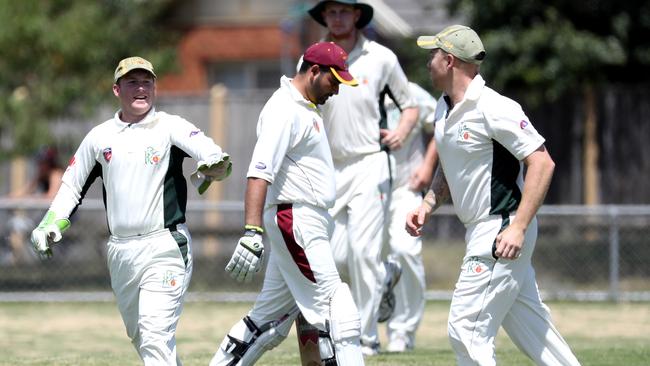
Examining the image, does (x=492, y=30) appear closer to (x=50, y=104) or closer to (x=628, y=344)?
(x=50, y=104)

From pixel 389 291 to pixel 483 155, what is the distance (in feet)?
11.8

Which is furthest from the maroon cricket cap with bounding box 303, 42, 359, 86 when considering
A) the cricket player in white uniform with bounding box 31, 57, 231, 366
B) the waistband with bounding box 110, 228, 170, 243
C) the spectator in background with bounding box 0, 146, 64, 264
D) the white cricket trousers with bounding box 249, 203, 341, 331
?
the spectator in background with bounding box 0, 146, 64, 264

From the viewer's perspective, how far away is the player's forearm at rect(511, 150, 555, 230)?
7.26m

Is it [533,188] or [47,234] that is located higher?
[533,188]

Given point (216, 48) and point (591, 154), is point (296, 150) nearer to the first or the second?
point (591, 154)

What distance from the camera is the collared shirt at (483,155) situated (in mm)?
7430

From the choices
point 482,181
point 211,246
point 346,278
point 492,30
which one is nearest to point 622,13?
→ point 492,30

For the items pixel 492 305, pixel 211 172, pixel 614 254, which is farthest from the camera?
pixel 614 254

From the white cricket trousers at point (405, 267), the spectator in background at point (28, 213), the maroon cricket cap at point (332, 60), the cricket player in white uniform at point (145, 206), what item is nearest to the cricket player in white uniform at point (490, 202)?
the maroon cricket cap at point (332, 60)

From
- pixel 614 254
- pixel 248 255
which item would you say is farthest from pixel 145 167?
pixel 614 254

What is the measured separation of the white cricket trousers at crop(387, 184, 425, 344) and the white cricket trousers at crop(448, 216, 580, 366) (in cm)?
343

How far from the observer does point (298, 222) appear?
799cm

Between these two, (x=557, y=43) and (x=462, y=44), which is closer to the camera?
(x=462, y=44)

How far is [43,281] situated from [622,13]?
793 centimetres
